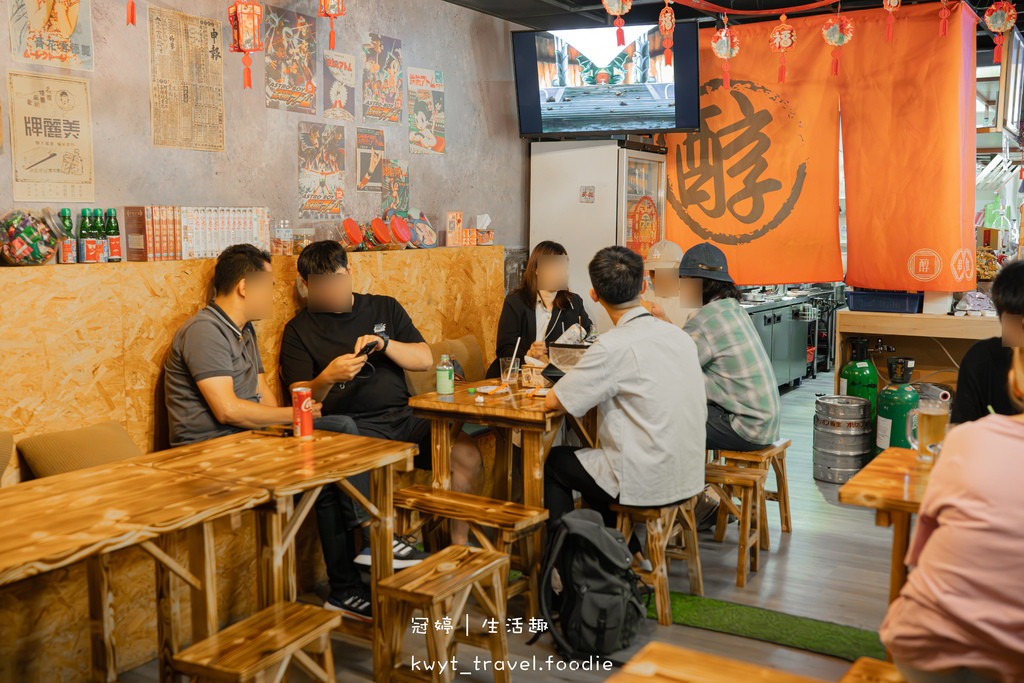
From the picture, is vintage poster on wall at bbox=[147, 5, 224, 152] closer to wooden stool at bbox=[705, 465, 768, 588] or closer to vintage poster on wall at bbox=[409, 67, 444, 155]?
vintage poster on wall at bbox=[409, 67, 444, 155]

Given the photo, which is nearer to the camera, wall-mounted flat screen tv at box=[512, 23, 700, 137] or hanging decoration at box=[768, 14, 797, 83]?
hanging decoration at box=[768, 14, 797, 83]

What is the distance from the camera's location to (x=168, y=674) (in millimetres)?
2412

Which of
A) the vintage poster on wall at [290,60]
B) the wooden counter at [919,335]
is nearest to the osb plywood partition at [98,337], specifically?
the vintage poster on wall at [290,60]

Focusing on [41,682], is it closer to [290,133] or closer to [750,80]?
[290,133]

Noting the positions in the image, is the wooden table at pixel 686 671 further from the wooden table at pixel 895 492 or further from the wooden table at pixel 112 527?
the wooden table at pixel 112 527

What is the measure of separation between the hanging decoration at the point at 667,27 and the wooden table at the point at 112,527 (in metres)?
4.16

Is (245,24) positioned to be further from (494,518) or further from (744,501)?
(744,501)

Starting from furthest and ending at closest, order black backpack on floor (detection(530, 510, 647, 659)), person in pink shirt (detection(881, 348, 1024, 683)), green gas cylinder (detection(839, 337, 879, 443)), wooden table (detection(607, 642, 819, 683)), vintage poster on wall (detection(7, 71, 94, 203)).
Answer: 1. green gas cylinder (detection(839, 337, 879, 443))
2. vintage poster on wall (detection(7, 71, 94, 203))
3. black backpack on floor (detection(530, 510, 647, 659))
4. wooden table (detection(607, 642, 819, 683))
5. person in pink shirt (detection(881, 348, 1024, 683))

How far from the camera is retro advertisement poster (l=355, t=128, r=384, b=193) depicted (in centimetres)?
499

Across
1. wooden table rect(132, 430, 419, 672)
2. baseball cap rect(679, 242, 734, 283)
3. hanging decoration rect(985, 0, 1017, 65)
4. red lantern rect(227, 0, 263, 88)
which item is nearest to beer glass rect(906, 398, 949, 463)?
baseball cap rect(679, 242, 734, 283)

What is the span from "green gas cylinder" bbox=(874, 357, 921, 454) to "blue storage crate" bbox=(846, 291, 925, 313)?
36 centimetres

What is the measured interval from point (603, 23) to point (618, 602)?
206 inches

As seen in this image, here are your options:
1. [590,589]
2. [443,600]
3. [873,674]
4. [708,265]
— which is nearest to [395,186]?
[708,265]

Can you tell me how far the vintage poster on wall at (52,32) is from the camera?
3.26m
